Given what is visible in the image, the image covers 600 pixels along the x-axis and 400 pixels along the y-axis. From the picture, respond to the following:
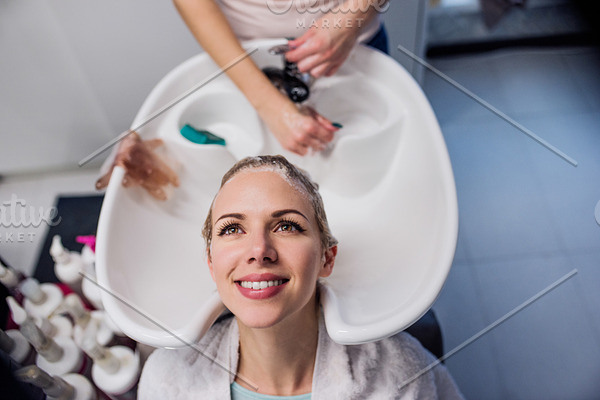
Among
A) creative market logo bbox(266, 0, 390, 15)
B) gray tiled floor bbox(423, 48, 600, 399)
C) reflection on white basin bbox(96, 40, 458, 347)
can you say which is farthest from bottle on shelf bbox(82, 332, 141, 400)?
creative market logo bbox(266, 0, 390, 15)

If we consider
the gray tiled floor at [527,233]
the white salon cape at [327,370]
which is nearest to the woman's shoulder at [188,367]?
the white salon cape at [327,370]

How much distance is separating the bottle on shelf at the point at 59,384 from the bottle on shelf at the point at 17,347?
0.06 ft

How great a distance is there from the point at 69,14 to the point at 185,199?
539mm

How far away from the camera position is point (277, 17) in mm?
1032

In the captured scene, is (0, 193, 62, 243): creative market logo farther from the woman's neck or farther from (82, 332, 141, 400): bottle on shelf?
the woman's neck

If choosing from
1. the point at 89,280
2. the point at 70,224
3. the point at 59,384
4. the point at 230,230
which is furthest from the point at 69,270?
the point at 230,230

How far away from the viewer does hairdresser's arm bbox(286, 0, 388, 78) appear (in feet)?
3.19

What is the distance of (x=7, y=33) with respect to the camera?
2.77 feet

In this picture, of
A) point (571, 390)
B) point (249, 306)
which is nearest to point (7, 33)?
point (249, 306)

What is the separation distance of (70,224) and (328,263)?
0.74m

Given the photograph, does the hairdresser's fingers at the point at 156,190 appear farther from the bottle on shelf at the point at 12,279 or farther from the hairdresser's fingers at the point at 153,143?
the bottle on shelf at the point at 12,279

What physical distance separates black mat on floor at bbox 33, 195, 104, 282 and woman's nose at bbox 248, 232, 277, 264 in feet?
1.54

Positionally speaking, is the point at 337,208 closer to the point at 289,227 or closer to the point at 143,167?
the point at 289,227

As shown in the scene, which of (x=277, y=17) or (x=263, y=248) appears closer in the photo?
(x=263, y=248)
